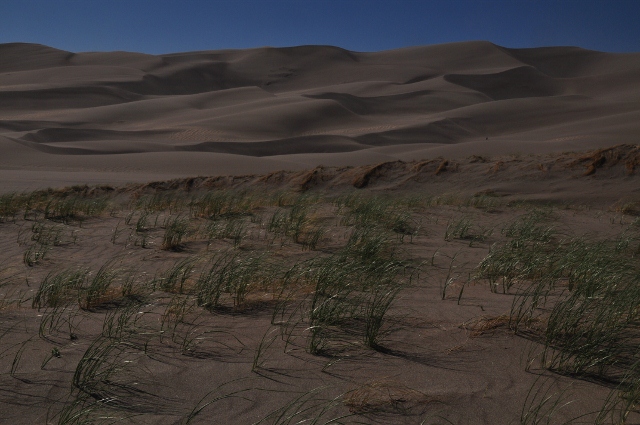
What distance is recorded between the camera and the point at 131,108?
60156 mm

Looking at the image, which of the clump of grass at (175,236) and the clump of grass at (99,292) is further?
the clump of grass at (175,236)

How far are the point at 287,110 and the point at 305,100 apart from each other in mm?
5634

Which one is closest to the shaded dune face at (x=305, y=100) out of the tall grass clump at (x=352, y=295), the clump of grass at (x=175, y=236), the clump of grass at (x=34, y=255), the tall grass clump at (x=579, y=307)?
the clump of grass at (x=175, y=236)

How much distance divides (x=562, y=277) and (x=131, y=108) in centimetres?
5944

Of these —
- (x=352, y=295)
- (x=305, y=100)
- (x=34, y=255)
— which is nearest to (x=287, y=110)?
(x=305, y=100)

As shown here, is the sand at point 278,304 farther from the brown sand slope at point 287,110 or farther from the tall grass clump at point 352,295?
the brown sand slope at point 287,110

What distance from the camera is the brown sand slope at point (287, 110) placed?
1283 inches

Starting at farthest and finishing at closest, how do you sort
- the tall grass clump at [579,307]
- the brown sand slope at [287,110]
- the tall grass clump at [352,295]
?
the brown sand slope at [287,110]
the tall grass clump at [352,295]
the tall grass clump at [579,307]

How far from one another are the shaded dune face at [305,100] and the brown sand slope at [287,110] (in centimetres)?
21

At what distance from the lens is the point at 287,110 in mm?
53000

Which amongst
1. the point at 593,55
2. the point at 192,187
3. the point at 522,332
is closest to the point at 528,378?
the point at 522,332

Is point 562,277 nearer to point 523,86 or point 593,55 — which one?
point 523,86

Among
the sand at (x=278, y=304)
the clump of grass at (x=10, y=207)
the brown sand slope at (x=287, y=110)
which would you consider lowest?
the sand at (x=278, y=304)

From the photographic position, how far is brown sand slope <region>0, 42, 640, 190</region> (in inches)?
1283
